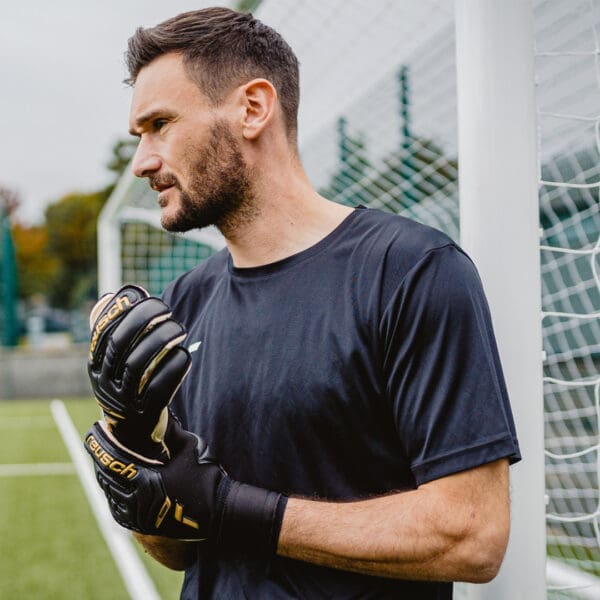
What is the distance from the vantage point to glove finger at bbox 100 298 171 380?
1.26 m

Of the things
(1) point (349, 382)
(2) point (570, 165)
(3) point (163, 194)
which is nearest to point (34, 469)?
(2) point (570, 165)

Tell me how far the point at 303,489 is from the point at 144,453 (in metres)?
0.29

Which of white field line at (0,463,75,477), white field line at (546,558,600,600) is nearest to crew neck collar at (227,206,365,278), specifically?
white field line at (546,558,600,600)

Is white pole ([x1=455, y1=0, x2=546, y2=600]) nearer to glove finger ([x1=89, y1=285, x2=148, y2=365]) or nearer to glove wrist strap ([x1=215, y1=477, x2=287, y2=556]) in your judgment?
glove wrist strap ([x1=215, y1=477, x2=287, y2=556])

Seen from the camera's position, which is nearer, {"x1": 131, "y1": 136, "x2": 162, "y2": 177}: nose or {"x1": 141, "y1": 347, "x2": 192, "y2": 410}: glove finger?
{"x1": 141, "y1": 347, "x2": 192, "y2": 410}: glove finger

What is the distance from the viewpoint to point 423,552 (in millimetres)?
1135

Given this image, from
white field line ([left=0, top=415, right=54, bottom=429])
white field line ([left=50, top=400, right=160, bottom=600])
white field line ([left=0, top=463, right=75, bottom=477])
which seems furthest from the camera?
white field line ([left=0, top=415, right=54, bottom=429])

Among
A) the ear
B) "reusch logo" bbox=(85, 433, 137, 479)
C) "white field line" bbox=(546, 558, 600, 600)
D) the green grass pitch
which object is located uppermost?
the ear

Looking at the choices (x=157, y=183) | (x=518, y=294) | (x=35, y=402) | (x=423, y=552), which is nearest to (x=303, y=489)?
(x=423, y=552)

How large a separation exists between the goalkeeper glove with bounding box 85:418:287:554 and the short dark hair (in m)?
0.71

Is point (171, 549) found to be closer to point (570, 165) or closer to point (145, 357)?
point (145, 357)

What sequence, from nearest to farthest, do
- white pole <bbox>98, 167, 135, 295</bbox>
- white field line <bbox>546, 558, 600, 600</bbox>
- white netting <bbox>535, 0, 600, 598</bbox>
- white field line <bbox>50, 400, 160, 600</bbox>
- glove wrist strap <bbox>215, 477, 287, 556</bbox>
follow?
glove wrist strap <bbox>215, 477, 287, 556</bbox>
white netting <bbox>535, 0, 600, 598</bbox>
white field line <bbox>546, 558, 600, 600</bbox>
white field line <bbox>50, 400, 160, 600</bbox>
white pole <bbox>98, 167, 135, 295</bbox>

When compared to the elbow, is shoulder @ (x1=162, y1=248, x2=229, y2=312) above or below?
above

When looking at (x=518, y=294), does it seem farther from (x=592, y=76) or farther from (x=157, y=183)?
(x=592, y=76)
